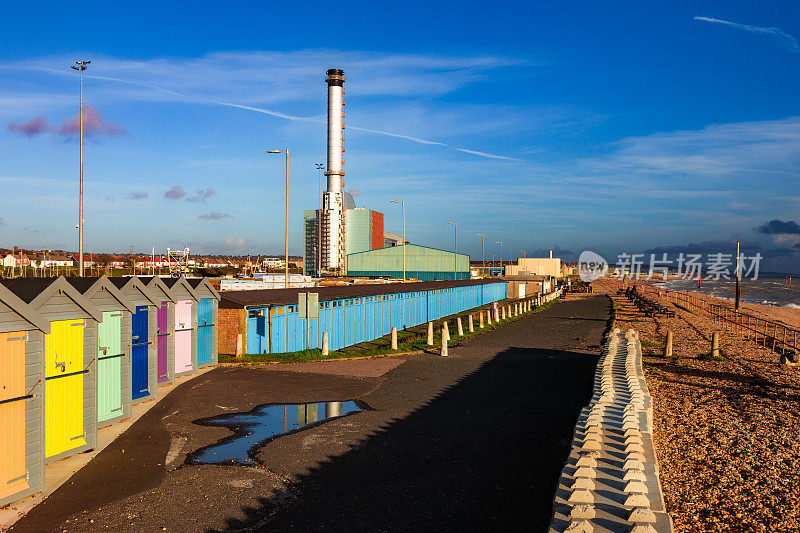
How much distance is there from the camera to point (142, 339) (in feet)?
46.2

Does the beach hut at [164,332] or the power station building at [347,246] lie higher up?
the power station building at [347,246]

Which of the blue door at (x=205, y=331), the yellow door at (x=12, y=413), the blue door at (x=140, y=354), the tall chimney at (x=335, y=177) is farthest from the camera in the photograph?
the tall chimney at (x=335, y=177)

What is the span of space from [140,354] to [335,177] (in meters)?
78.2

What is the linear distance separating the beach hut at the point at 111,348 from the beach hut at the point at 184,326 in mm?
4152

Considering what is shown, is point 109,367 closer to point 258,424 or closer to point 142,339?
point 142,339

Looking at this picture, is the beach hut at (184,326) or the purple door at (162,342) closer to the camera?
the purple door at (162,342)

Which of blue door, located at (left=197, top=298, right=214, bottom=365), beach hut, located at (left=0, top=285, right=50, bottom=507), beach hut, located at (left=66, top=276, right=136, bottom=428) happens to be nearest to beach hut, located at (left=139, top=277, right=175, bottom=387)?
blue door, located at (left=197, top=298, right=214, bottom=365)

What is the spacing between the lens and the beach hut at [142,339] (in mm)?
13711

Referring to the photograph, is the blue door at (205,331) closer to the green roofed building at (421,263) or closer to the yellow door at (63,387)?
the yellow door at (63,387)

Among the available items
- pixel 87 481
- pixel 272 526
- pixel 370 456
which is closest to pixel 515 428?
pixel 370 456

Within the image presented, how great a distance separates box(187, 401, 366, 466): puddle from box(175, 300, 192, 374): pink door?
4.59 metres

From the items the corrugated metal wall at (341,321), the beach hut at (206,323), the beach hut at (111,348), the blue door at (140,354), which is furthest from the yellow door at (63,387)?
the corrugated metal wall at (341,321)

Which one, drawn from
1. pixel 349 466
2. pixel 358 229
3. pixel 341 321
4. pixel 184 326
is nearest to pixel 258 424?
pixel 349 466

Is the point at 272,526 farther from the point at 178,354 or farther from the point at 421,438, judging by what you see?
the point at 178,354
